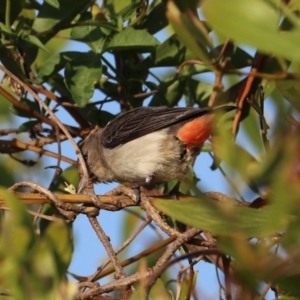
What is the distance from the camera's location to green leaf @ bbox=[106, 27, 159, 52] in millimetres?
2430

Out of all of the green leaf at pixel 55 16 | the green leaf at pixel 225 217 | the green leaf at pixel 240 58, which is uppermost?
the green leaf at pixel 55 16

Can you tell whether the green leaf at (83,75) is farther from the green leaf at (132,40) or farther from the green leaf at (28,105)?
the green leaf at (28,105)

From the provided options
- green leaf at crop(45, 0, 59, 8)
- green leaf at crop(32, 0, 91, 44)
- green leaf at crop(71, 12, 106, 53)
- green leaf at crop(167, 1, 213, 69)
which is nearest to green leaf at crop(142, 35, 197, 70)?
green leaf at crop(71, 12, 106, 53)

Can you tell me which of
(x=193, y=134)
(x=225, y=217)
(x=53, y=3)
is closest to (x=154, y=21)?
(x=53, y=3)

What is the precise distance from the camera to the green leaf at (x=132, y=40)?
2.43m

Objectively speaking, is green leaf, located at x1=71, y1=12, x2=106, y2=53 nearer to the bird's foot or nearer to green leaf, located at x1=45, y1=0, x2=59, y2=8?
green leaf, located at x1=45, y1=0, x2=59, y2=8

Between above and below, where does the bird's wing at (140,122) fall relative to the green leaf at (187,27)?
above

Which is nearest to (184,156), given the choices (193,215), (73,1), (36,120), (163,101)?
(163,101)

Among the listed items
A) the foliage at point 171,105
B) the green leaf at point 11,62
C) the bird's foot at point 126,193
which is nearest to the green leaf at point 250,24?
the foliage at point 171,105

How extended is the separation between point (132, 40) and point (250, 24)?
175 centimetres

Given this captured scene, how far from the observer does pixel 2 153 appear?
2811 mm

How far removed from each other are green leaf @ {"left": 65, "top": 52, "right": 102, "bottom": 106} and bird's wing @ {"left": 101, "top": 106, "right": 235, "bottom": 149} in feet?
1.36

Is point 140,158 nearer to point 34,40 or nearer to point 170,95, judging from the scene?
point 170,95

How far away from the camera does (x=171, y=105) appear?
282 cm
